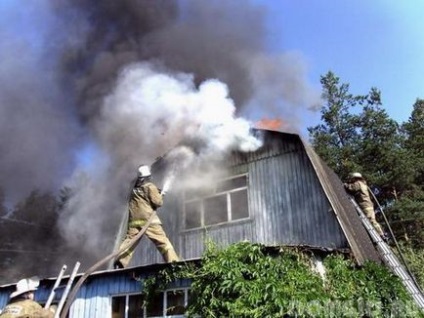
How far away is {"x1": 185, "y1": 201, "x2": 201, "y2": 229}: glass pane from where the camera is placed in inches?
480

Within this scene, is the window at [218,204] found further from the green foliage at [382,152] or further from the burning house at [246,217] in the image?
the green foliage at [382,152]

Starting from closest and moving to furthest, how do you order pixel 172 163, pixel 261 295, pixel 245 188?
1. pixel 261 295
2. pixel 245 188
3. pixel 172 163

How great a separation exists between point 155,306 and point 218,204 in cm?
437

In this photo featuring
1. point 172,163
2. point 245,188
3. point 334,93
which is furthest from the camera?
point 334,93

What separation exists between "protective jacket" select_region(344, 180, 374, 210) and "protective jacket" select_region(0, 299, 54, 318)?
951cm

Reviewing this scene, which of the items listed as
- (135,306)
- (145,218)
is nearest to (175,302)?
(135,306)

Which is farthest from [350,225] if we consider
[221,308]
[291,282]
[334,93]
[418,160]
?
[334,93]

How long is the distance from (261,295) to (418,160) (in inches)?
824

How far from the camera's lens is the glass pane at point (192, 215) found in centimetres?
1220

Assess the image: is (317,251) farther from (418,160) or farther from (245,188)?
(418,160)

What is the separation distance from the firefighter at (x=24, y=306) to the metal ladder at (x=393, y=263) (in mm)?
6449

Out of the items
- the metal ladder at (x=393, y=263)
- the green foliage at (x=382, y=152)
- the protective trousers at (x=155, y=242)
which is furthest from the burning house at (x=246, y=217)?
the green foliage at (x=382, y=152)

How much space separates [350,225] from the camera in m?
10.5

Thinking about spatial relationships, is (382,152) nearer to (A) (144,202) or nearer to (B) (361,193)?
(B) (361,193)
